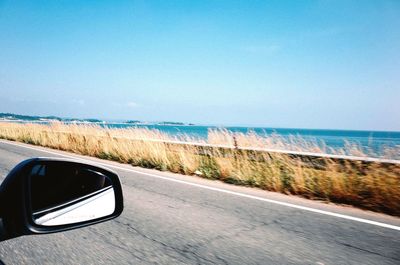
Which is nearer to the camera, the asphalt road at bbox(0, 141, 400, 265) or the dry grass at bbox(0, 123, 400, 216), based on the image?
the asphalt road at bbox(0, 141, 400, 265)

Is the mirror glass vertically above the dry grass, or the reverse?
the mirror glass

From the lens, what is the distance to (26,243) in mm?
3508

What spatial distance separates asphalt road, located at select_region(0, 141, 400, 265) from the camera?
3236 mm

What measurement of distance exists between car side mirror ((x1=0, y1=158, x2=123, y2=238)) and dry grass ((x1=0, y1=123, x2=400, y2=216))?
18.0 ft

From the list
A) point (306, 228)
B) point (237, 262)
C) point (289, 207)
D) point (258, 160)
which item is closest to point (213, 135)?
point (258, 160)

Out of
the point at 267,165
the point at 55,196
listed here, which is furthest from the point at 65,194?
the point at 267,165

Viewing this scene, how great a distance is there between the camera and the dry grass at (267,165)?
6289 millimetres

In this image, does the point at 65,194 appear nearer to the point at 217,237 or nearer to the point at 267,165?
the point at 217,237

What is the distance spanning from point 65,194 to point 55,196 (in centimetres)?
6

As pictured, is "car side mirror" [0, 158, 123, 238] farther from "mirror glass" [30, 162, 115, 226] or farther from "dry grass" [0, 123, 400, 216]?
"dry grass" [0, 123, 400, 216]

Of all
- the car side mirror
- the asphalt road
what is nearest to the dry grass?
the asphalt road

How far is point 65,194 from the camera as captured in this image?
171cm

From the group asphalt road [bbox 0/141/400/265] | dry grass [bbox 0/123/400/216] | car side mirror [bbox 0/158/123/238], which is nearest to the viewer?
car side mirror [bbox 0/158/123/238]

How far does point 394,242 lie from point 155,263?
3029 mm
